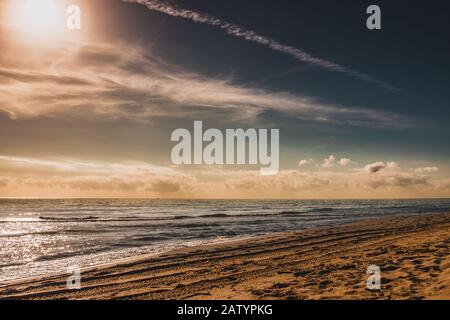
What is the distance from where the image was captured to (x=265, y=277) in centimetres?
1095

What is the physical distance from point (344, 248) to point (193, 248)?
8.29 meters

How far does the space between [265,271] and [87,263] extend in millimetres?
9120

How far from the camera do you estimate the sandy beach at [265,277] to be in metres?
8.43

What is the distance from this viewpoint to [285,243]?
19.9 metres

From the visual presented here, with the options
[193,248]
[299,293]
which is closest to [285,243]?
[193,248]

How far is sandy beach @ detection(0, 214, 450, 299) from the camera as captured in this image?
27.7 ft
